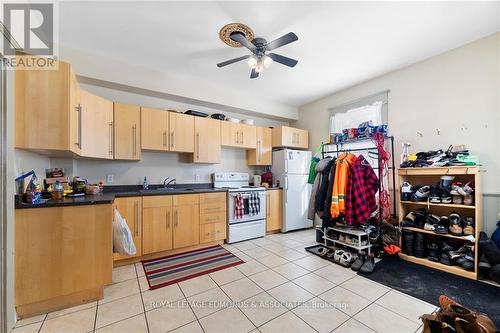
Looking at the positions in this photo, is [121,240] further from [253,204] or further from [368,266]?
[368,266]

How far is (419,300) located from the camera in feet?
6.09

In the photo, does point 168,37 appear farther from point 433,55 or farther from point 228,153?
point 433,55

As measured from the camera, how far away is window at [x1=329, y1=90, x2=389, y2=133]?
341 centimetres

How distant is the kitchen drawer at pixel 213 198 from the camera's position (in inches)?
127

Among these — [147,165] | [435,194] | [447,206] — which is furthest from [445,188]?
[147,165]

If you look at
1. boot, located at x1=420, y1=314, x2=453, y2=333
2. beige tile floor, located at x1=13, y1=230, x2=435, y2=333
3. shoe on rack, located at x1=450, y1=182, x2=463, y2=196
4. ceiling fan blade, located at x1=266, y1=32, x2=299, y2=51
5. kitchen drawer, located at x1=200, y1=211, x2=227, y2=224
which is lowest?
beige tile floor, located at x1=13, y1=230, x2=435, y2=333

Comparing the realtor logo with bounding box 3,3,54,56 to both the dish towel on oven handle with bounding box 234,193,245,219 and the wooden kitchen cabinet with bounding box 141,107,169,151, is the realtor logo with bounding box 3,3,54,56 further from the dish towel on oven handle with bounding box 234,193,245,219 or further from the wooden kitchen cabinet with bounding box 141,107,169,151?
the dish towel on oven handle with bounding box 234,193,245,219

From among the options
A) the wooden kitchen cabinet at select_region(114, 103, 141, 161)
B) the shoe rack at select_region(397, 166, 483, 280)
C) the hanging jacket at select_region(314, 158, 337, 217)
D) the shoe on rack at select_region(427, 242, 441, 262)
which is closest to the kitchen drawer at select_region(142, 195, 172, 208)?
the wooden kitchen cabinet at select_region(114, 103, 141, 161)

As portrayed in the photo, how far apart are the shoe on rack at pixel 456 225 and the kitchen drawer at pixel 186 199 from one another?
326 centimetres

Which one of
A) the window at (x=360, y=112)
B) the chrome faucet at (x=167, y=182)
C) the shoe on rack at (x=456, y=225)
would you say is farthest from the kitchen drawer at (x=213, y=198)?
the shoe on rack at (x=456, y=225)

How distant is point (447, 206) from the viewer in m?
2.51

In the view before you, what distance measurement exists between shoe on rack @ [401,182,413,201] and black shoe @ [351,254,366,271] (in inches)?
39.1

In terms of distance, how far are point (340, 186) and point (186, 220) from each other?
2.23 metres

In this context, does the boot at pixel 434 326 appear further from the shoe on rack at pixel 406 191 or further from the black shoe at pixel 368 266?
the shoe on rack at pixel 406 191
